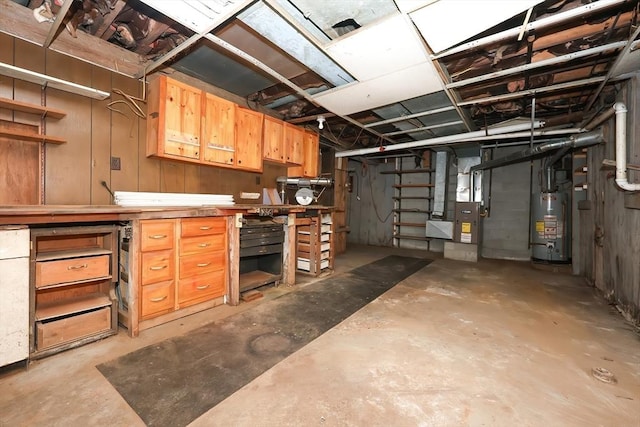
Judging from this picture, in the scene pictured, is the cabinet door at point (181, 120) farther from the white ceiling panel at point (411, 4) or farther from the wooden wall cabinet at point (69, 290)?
the white ceiling panel at point (411, 4)

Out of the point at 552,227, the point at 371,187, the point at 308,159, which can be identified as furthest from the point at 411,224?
the point at 308,159

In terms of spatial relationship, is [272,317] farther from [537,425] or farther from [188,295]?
[537,425]

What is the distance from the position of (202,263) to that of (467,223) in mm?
5136

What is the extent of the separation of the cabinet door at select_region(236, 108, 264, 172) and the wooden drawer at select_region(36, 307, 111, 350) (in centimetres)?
210

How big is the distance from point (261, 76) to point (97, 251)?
8.05ft

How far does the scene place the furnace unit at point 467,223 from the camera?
5.52m

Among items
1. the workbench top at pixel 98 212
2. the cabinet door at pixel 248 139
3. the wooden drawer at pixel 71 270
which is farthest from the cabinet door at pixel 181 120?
the wooden drawer at pixel 71 270

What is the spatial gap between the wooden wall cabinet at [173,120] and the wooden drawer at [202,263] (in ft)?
A: 3.60

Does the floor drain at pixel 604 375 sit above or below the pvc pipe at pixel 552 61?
below

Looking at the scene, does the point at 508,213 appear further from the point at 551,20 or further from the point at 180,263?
the point at 180,263

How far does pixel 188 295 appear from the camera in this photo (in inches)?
103

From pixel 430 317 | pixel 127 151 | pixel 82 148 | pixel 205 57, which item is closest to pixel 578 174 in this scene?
pixel 430 317

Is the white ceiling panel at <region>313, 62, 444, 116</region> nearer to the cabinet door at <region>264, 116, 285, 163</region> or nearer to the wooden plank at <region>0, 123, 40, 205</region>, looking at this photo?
the cabinet door at <region>264, 116, 285, 163</region>

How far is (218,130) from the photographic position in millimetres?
3246
